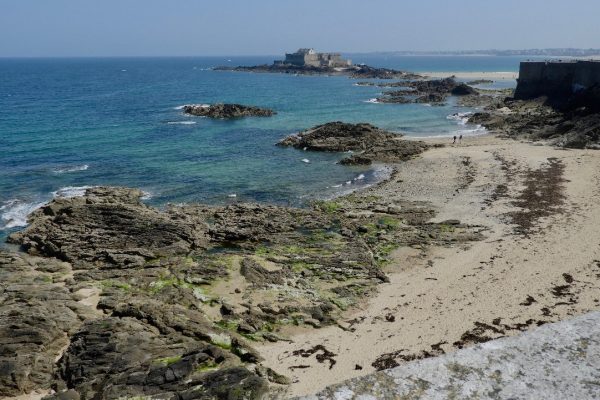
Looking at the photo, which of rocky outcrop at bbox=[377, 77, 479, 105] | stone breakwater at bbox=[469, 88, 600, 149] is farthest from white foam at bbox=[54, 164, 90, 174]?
rocky outcrop at bbox=[377, 77, 479, 105]

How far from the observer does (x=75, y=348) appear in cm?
1597

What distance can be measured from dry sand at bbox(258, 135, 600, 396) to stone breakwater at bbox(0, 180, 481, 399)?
1165 millimetres

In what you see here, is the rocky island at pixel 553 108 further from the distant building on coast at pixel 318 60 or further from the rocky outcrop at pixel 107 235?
the distant building on coast at pixel 318 60

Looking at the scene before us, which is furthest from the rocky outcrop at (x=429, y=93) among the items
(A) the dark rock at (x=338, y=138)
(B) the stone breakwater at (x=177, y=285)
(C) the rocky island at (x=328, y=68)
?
(B) the stone breakwater at (x=177, y=285)

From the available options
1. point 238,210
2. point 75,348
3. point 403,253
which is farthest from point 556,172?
point 75,348

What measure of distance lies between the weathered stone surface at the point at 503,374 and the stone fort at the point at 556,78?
65117 mm

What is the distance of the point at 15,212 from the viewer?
3161 cm

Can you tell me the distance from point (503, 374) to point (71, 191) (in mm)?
36708

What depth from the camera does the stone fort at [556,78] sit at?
2462 inches

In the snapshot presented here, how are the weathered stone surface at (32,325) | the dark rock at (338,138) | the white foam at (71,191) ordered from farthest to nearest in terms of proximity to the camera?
the dark rock at (338,138)
the white foam at (71,191)
the weathered stone surface at (32,325)

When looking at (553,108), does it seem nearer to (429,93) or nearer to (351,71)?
(429,93)

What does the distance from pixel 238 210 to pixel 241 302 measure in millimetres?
10985

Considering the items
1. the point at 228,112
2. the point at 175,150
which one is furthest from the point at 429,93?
the point at 175,150

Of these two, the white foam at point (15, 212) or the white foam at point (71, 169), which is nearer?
the white foam at point (15, 212)
